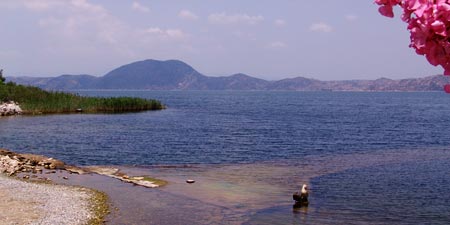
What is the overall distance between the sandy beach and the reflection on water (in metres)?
1.74

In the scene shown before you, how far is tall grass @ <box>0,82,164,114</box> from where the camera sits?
94.3 metres

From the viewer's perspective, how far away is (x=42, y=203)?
79.2 feet

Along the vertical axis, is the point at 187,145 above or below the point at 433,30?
below

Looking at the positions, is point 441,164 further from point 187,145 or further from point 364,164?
point 187,145

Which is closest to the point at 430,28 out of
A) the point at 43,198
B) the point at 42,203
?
the point at 42,203

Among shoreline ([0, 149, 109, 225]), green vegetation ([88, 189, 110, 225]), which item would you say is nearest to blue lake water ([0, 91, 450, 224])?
green vegetation ([88, 189, 110, 225])

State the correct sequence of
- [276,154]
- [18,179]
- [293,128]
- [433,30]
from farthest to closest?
[293,128] < [276,154] < [18,179] < [433,30]

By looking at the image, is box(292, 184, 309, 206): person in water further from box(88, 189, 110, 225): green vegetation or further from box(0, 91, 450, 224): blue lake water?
box(88, 189, 110, 225): green vegetation

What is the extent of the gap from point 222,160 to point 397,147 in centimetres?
2332

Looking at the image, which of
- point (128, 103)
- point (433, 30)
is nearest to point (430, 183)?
point (433, 30)

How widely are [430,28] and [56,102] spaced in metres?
102

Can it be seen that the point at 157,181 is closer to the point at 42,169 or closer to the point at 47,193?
the point at 42,169

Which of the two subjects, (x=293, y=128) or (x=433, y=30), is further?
(x=293, y=128)

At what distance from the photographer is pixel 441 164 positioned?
4425 centimetres
